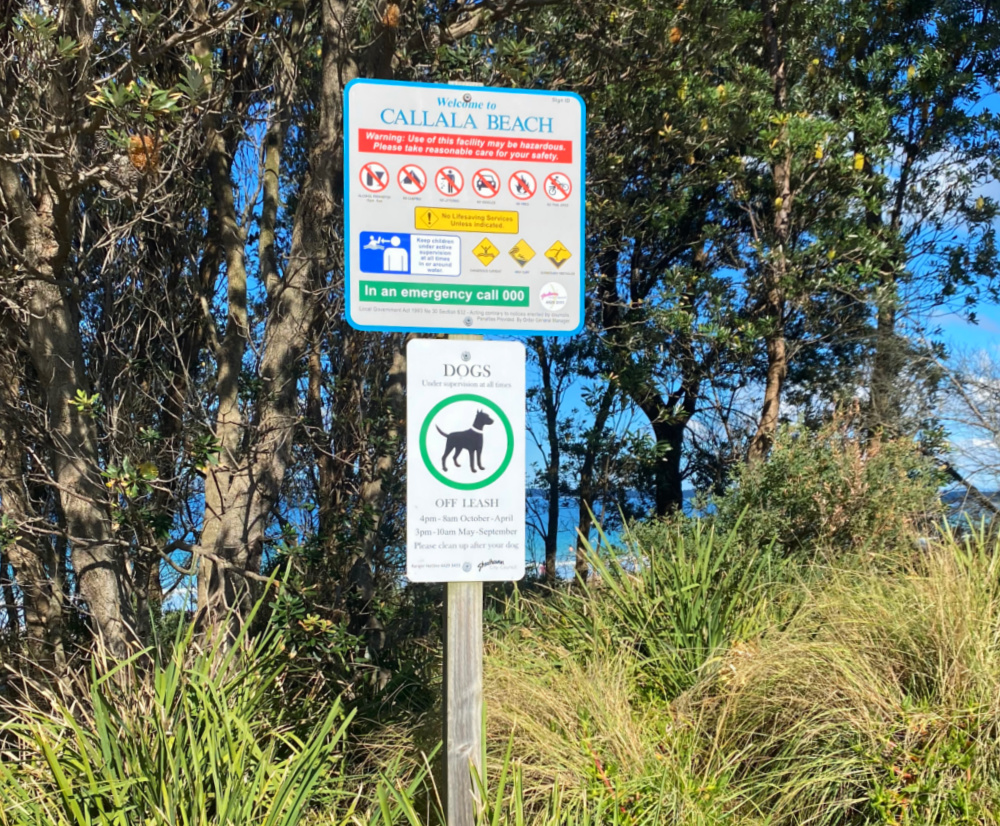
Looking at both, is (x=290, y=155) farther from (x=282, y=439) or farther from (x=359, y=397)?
(x=282, y=439)

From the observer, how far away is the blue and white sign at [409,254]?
2951 mm

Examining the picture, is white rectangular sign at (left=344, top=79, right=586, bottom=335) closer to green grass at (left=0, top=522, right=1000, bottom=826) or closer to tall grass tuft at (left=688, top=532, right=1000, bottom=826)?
green grass at (left=0, top=522, right=1000, bottom=826)

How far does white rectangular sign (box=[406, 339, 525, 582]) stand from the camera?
294 cm

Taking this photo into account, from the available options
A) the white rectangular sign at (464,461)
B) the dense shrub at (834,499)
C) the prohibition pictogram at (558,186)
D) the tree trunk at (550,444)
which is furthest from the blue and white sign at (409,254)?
the tree trunk at (550,444)

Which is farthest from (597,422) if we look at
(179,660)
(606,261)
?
(179,660)

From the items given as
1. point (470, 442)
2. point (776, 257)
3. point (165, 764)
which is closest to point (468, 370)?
point (470, 442)

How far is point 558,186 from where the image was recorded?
123 inches

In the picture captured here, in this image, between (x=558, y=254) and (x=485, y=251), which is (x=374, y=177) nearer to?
(x=485, y=251)

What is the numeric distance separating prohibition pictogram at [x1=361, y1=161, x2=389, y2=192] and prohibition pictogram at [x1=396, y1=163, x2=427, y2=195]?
46mm

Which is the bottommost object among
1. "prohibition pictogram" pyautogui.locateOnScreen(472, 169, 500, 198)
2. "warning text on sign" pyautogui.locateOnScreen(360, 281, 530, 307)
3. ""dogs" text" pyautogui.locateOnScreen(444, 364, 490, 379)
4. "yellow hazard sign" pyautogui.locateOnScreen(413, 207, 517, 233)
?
""dogs" text" pyautogui.locateOnScreen(444, 364, 490, 379)

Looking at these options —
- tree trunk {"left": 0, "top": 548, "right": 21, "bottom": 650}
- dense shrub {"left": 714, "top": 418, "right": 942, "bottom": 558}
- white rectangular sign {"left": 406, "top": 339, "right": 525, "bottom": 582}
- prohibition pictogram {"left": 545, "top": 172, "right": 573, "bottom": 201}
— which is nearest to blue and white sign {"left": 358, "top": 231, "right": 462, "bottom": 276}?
white rectangular sign {"left": 406, "top": 339, "right": 525, "bottom": 582}

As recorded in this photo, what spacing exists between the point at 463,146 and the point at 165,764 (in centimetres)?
223

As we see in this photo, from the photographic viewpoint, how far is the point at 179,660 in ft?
10.3

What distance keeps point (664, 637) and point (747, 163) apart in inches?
265
